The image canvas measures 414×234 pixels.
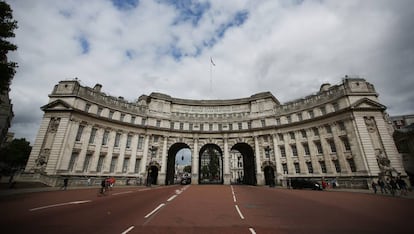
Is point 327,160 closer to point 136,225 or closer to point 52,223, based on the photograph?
point 136,225

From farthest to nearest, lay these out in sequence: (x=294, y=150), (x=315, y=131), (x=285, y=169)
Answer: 1. (x=294, y=150)
2. (x=285, y=169)
3. (x=315, y=131)

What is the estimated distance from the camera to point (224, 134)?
43125mm

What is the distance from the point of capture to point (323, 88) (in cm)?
3953

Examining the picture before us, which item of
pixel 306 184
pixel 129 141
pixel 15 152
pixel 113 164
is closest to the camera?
pixel 306 184

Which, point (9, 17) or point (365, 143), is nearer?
point (9, 17)

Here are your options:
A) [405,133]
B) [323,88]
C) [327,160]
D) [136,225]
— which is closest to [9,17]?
[136,225]

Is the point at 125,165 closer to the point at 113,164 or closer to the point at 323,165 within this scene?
the point at 113,164

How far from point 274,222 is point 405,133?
48.6m

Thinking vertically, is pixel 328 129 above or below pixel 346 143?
above

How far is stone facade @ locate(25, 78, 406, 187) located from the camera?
2938 centimetres

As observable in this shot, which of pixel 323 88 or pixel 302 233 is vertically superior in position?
pixel 323 88

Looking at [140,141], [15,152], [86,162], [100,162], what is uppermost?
[140,141]

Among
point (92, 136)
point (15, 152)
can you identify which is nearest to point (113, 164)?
point (92, 136)

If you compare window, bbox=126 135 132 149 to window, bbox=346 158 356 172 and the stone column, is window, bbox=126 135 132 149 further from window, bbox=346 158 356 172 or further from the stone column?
window, bbox=346 158 356 172
